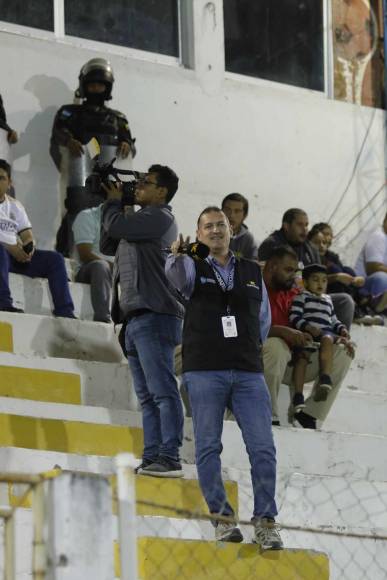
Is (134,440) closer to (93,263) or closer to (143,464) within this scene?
(143,464)

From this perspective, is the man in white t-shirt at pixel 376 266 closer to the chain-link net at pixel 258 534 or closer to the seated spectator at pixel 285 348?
the seated spectator at pixel 285 348

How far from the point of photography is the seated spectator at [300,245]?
9195 millimetres

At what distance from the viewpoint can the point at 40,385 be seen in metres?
7.66

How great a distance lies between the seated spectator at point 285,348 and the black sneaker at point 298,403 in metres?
0.03

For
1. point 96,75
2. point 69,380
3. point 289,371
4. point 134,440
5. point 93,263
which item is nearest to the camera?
point 134,440

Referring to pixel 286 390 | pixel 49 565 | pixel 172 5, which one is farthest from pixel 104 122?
pixel 49 565

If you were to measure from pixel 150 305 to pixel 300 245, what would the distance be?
108 inches

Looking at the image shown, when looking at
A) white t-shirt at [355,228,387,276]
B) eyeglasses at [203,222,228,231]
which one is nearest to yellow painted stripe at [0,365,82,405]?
eyeglasses at [203,222,228,231]

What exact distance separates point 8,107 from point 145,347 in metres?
→ 3.57

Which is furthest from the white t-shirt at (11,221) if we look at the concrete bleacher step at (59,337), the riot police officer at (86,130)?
the riot police officer at (86,130)

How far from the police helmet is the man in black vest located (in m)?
3.53

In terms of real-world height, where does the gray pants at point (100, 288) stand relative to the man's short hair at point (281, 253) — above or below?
below

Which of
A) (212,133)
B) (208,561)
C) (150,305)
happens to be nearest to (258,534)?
(208,561)

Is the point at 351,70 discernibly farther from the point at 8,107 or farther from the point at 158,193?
the point at 158,193
